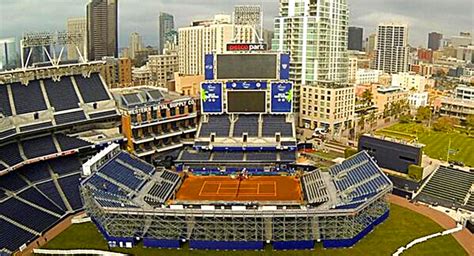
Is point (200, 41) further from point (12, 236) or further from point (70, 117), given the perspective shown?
point (12, 236)

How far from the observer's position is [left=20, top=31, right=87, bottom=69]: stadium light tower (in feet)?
191

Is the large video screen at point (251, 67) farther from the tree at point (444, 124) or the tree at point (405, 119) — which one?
the tree at point (405, 119)

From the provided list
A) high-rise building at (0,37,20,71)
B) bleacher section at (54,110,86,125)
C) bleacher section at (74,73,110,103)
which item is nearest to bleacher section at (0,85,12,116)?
high-rise building at (0,37,20,71)

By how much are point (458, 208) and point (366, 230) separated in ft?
43.4

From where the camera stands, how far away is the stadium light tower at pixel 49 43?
5822 centimetres

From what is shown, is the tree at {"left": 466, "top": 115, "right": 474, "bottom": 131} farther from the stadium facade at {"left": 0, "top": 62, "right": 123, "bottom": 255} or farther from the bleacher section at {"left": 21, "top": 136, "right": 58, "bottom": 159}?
the bleacher section at {"left": 21, "top": 136, "right": 58, "bottom": 159}

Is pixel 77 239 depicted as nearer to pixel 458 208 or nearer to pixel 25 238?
pixel 25 238

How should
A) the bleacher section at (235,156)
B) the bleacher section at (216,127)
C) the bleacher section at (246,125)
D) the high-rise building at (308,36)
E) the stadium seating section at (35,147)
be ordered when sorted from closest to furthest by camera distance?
the stadium seating section at (35,147), the bleacher section at (235,156), the bleacher section at (246,125), the bleacher section at (216,127), the high-rise building at (308,36)

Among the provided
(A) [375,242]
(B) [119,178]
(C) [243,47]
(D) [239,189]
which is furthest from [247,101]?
(A) [375,242]

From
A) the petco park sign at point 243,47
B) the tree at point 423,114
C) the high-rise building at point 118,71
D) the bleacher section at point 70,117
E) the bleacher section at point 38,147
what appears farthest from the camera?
the high-rise building at point 118,71

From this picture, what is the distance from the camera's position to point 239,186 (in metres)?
56.2

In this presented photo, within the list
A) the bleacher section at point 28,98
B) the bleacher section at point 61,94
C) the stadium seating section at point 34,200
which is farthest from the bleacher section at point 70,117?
the stadium seating section at point 34,200

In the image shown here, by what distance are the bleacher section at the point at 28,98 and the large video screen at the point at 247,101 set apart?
25646mm

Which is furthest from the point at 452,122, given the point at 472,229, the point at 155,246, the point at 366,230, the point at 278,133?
the point at 155,246
